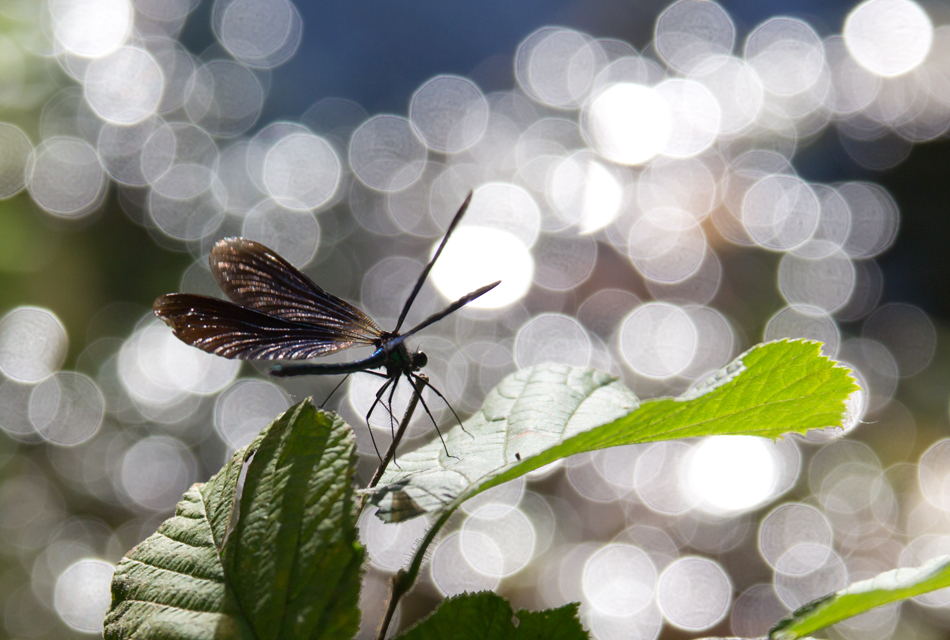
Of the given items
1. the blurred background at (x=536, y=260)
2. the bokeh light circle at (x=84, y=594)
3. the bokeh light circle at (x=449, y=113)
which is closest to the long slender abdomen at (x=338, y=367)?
the blurred background at (x=536, y=260)

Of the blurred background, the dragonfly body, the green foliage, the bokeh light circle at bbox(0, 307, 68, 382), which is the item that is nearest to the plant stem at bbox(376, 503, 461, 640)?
the green foliage

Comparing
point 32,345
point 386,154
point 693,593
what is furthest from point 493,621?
point 386,154

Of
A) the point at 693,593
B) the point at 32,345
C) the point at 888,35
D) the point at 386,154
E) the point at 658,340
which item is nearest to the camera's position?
the point at 693,593

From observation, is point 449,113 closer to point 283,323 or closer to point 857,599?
point 283,323

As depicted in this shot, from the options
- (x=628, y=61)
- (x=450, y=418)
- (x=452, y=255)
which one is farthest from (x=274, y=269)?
(x=628, y=61)

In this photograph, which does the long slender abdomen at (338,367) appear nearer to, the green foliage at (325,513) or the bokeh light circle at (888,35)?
the green foliage at (325,513)

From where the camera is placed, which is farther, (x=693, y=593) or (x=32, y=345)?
(x=32, y=345)

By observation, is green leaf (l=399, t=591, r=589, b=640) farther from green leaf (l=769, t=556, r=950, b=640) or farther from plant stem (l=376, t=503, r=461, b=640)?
green leaf (l=769, t=556, r=950, b=640)

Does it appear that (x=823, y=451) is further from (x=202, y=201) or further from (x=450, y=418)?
(x=202, y=201)
